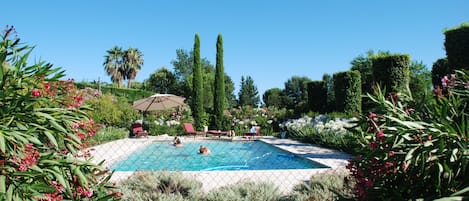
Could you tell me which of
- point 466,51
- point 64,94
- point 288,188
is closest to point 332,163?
point 288,188

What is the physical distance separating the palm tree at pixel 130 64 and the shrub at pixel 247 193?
38.1 m

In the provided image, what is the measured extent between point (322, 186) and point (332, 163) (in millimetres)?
3632

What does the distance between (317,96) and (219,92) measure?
5431 mm

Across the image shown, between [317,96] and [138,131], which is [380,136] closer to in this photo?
[138,131]

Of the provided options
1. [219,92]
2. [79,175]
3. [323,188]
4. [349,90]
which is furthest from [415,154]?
[219,92]

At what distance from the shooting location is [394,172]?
2139 millimetres

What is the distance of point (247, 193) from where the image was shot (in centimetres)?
394

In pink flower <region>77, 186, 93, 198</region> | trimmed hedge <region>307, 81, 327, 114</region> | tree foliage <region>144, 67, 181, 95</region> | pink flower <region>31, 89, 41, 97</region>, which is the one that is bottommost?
pink flower <region>77, 186, 93, 198</region>

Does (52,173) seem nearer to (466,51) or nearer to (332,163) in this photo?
(332,163)

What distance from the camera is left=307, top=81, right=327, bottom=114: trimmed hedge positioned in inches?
685

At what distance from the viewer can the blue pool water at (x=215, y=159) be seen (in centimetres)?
930

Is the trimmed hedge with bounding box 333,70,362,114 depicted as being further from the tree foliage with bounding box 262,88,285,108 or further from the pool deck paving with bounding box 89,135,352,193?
the tree foliage with bounding box 262,88,285,108

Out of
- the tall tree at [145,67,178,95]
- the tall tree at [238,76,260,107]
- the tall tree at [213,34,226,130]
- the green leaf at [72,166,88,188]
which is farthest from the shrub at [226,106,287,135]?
the tall tree at [238,76,260,107]

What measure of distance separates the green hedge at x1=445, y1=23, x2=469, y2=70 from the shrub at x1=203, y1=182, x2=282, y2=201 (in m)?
7.95
